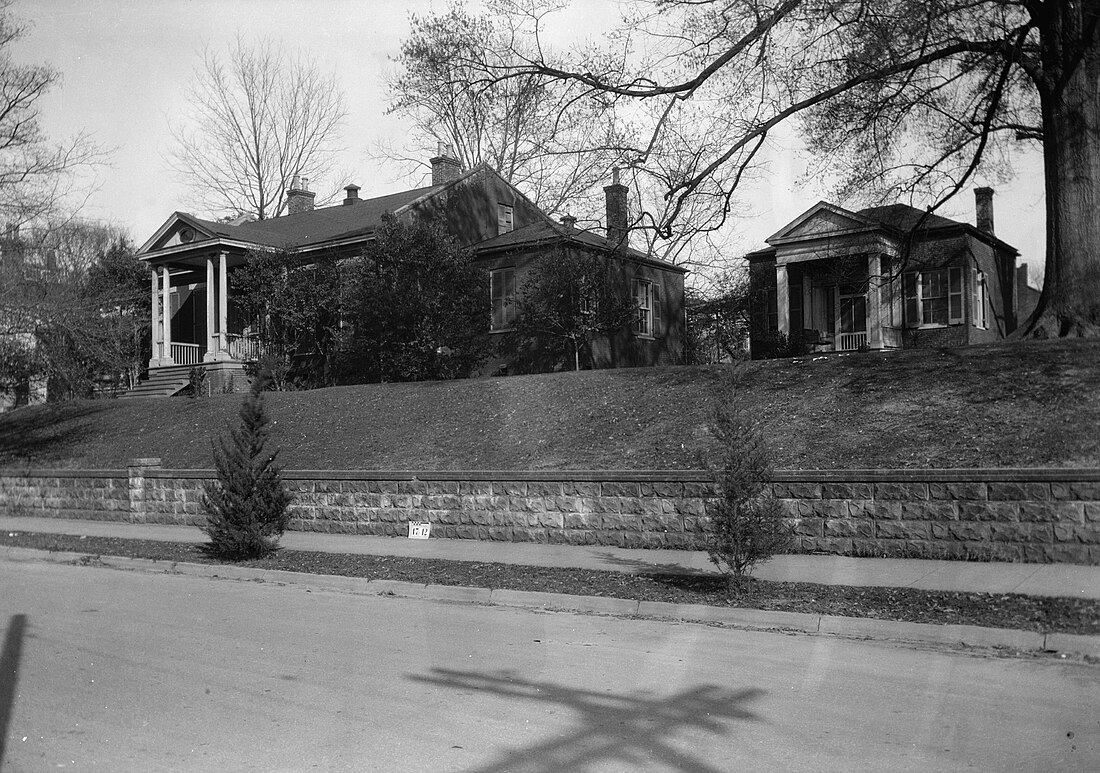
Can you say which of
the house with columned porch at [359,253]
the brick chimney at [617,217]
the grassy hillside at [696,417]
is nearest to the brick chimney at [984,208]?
the house with columned porch at [359,253]

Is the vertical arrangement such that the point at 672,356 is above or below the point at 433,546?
above

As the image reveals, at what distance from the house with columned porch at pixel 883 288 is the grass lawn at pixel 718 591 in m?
18.8

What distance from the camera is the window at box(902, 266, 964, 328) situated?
3138cm

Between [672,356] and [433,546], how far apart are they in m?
22.2

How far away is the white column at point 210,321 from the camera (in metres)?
32.1

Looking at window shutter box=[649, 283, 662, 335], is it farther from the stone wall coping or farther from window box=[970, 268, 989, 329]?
the stone wall coping

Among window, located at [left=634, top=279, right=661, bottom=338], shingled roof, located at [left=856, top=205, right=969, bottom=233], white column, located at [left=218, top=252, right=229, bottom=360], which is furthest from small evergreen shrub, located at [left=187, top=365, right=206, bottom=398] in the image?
shingled roof, located at [left=856, top=205, right=969, bottom=233]

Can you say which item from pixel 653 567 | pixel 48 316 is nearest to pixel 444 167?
pixel 48 316

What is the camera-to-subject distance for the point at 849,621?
8555mm

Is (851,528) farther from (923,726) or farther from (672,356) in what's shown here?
(672,356)

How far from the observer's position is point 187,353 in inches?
1372

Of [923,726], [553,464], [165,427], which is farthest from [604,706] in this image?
[165,427]

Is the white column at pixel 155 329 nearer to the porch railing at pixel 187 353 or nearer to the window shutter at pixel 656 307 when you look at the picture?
the porch railing at pixel 187 353

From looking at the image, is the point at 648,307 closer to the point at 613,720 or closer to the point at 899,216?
the point at 899,216
